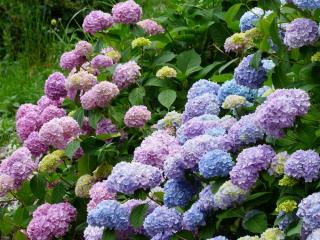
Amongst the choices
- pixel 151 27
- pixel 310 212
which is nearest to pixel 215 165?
pixel 310 212

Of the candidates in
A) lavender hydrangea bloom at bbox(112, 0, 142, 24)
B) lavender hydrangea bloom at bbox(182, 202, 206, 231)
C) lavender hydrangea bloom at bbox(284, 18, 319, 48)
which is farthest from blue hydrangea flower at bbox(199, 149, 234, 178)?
lavender hydrangea bloom at bbox(112, 0, 142, 24)

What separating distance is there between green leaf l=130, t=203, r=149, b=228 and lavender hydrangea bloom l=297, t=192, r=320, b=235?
0.59 metres

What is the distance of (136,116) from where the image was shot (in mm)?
2750

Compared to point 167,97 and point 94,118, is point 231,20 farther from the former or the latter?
point 94,118

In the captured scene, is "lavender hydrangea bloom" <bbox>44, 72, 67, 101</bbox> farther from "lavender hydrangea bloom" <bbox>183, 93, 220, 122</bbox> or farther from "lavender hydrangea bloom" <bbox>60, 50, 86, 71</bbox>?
"lavender hydrangea bloom" <bbox>183, 93, 220, 122</bbox>

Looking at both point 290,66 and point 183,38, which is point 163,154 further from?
point 183,38

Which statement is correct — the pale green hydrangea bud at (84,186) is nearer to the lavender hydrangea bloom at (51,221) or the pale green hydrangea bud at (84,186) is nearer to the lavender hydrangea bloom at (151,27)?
the lavender hydrangea bloom at (51,221)

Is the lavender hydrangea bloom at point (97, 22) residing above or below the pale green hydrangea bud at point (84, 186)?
above

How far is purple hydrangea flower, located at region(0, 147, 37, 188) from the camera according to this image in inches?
109

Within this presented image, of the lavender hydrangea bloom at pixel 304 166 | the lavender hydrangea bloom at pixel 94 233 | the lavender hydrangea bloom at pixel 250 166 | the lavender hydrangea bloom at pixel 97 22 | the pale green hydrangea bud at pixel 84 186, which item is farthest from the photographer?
the lavender hydrangea bloom at pixel 97 22

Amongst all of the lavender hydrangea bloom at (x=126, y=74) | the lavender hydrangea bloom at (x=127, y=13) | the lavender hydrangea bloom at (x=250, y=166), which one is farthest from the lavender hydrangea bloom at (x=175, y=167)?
the lavender hydrangea bloom at (x=127, y=13)

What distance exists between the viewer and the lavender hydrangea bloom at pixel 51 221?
8.82 feet

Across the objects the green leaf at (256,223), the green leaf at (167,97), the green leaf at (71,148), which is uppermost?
the green leaf at (256,223)

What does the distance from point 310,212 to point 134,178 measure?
60 cm
